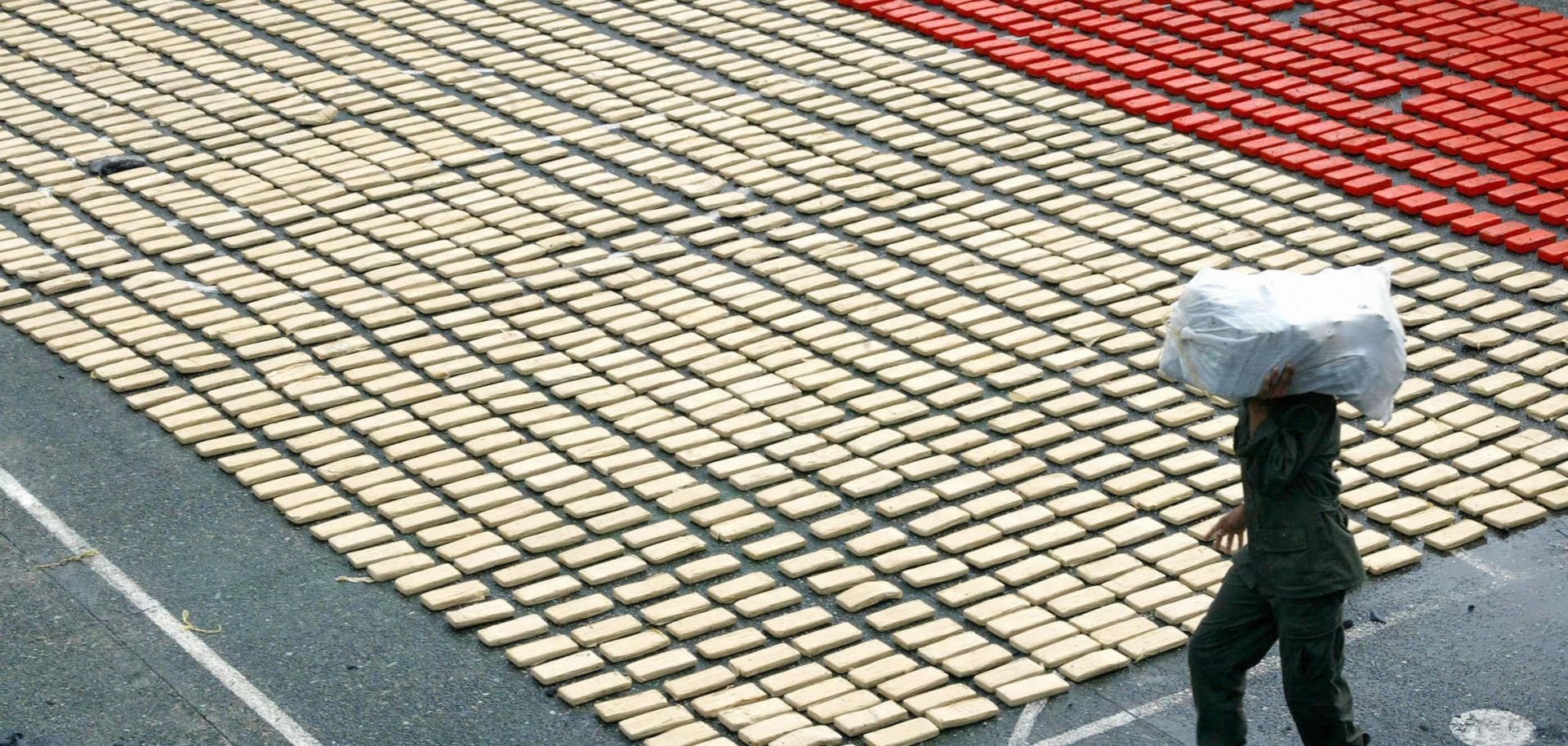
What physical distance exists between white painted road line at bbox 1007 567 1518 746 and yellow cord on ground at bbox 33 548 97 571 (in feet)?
10.7

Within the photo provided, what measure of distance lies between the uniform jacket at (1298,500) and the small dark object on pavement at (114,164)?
666 centimetres

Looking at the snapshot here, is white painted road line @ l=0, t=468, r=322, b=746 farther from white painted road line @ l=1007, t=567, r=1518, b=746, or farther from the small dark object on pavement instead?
the small dark object on pavement

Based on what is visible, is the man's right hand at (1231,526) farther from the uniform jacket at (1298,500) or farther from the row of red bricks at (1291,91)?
the row of red bricks at (1291,91)

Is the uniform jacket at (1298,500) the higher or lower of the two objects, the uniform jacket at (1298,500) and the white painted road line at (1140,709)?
the higher

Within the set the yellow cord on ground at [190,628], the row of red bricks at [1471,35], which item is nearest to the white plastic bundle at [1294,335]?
the yellow cord on ground at [190,628]

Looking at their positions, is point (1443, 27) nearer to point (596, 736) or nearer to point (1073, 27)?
point (1073, 27)

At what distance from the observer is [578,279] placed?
8836 millimetres

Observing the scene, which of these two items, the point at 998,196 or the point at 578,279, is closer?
the point at 578,279

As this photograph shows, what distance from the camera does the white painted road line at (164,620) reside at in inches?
236

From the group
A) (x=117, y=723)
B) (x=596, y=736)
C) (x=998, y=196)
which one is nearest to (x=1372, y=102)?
(x=998, y=196)

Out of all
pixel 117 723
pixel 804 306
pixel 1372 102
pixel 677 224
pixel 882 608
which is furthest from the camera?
pixel 1372 102

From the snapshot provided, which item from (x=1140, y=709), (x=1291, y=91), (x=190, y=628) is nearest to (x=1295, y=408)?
(x=1140, y=709)

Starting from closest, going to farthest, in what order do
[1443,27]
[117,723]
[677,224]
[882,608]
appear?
[117,723] → [882,608] → [677,224] → [1443,27]

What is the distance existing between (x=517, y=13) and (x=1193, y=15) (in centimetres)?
410
